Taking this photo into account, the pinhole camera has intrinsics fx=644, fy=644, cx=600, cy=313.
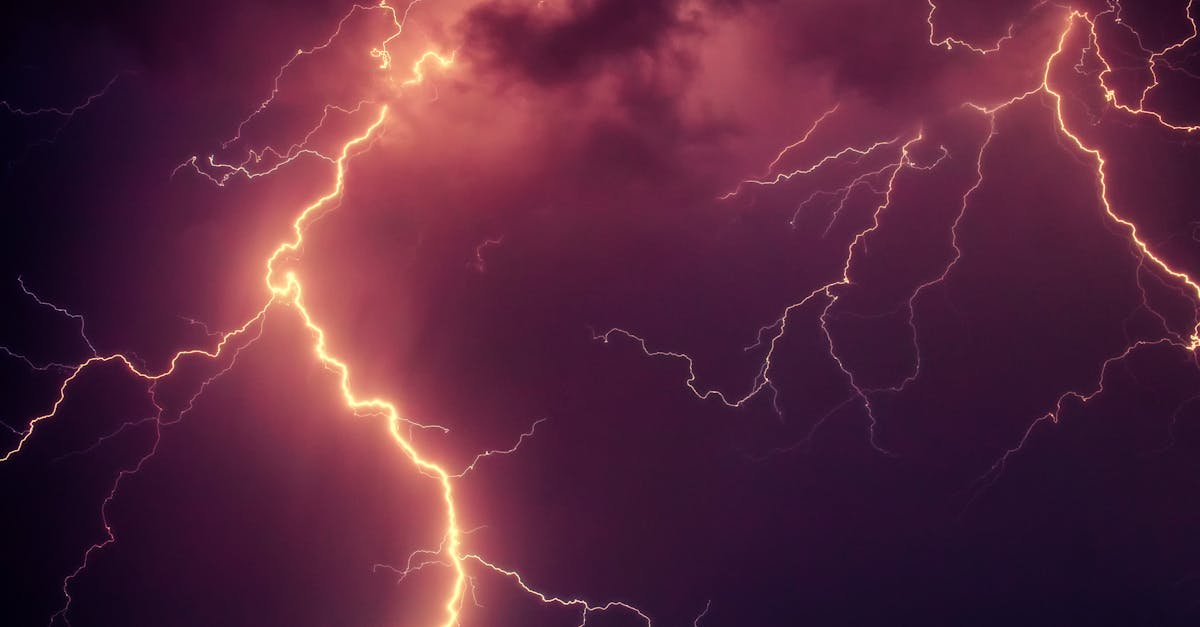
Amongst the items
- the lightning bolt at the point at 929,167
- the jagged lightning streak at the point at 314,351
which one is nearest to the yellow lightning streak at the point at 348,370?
the jagged lightning streak at the point at 314,351

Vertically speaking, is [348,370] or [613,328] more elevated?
[613,328]

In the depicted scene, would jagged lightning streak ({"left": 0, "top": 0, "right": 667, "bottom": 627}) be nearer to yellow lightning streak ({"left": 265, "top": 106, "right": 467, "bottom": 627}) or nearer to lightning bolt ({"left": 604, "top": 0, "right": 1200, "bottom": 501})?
yellow lightning streak ({"left": 265, "top": 106, "right": 467, "bottom": 627})

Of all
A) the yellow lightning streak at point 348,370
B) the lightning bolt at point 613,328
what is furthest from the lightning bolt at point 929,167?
the yellow lightning streak at point 348,370

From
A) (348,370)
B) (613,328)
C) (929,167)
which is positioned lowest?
(348,370)

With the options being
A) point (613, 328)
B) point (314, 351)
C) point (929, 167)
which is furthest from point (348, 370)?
point (929, 167)

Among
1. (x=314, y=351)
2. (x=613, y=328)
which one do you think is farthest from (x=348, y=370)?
(x=613, y=328)

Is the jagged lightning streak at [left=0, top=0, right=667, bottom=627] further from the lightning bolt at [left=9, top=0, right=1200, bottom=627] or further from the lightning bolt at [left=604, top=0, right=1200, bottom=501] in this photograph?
the lightning bolt at [left=604, top=0, right=1200, bottom=501]

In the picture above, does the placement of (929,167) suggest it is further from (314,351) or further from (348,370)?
(314,351)

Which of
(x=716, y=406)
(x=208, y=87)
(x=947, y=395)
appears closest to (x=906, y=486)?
(x=947, y=395)

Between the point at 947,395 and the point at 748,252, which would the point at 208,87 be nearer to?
the point at 748,252

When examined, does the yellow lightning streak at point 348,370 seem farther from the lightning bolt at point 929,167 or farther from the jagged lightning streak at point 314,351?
the lightning bolt at point 929,167

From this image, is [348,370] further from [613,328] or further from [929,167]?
[929,167]

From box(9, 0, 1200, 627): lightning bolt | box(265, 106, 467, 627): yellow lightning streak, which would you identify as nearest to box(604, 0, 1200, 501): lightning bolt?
box(9, 0, 1200, 627): lightning bolt
